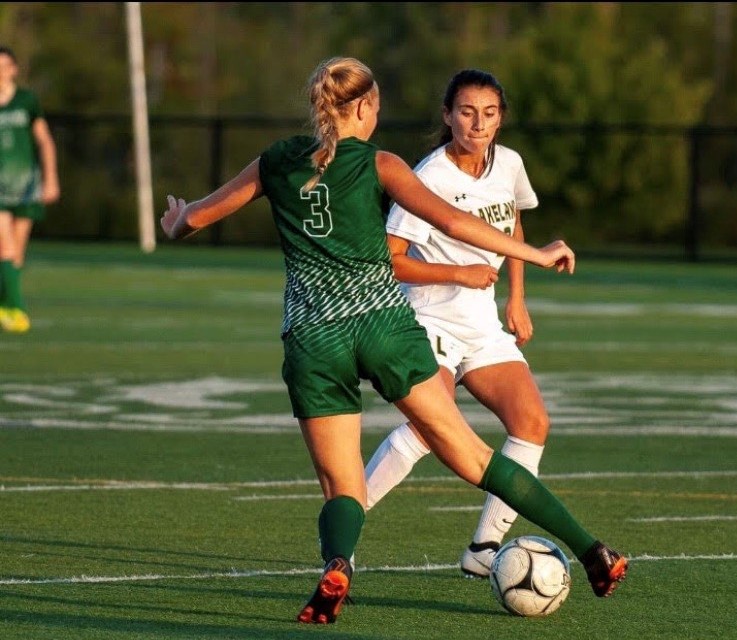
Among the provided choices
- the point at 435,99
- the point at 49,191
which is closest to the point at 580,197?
the point at 435,99

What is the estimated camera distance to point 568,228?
4697 cm

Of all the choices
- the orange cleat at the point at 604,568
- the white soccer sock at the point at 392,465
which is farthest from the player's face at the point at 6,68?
the orange cleat at the point at 604,568

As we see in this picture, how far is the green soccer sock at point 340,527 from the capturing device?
23.0 ft

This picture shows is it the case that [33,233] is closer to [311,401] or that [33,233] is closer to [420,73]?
[420,73]

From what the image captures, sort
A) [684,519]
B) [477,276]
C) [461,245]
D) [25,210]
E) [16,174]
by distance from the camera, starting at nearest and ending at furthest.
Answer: [477,276], [461,245], [684,519], [25,210], [16,174]

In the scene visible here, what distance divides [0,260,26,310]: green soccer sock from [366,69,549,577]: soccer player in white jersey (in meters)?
11.0

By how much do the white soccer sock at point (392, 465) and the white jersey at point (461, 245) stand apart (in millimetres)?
476

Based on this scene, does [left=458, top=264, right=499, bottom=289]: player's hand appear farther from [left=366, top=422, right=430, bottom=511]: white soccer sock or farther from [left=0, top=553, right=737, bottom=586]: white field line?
[left=0, top=553, right=737, bottom=586]: white field line

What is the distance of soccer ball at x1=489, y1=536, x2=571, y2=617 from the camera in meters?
7.31

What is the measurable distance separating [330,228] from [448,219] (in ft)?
1.29

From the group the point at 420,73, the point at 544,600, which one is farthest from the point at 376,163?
the point at 420,73

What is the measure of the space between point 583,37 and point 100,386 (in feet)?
116

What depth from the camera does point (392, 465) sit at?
27.0ft

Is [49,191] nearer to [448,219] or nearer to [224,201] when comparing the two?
[224,201]
